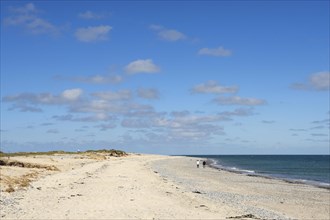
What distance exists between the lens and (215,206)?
23578 millimetres

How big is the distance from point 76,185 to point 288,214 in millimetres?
16330

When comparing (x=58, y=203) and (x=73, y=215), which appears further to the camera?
(x=58, y=203)

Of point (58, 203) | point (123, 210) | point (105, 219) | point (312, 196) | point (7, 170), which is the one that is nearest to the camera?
point (105, 219)

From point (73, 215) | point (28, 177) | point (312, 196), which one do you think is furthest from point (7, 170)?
point (312, 196)

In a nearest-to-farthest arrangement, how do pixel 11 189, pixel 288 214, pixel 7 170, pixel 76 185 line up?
pixel 288 214
pixel 11 189
pixel 76 185
pixel 7 170

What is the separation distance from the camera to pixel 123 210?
20453mm

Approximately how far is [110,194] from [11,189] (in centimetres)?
708

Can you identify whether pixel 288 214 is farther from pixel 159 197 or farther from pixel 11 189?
pixel 11 189

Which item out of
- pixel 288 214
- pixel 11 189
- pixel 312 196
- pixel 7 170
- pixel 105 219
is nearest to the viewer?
pixel 105 219

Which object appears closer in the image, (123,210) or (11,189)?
(123,210)

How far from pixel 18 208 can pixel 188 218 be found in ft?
29.5

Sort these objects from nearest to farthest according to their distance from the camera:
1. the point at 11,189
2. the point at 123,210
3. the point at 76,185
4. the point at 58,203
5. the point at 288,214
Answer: the point at 123,210 < the point at 58,203 < the point at 288,214 < the point at 11,189 < the point at 76,185

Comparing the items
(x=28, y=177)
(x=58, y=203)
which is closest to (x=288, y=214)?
(x=58, y=203)

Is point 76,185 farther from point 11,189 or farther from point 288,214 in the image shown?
point 288,214
